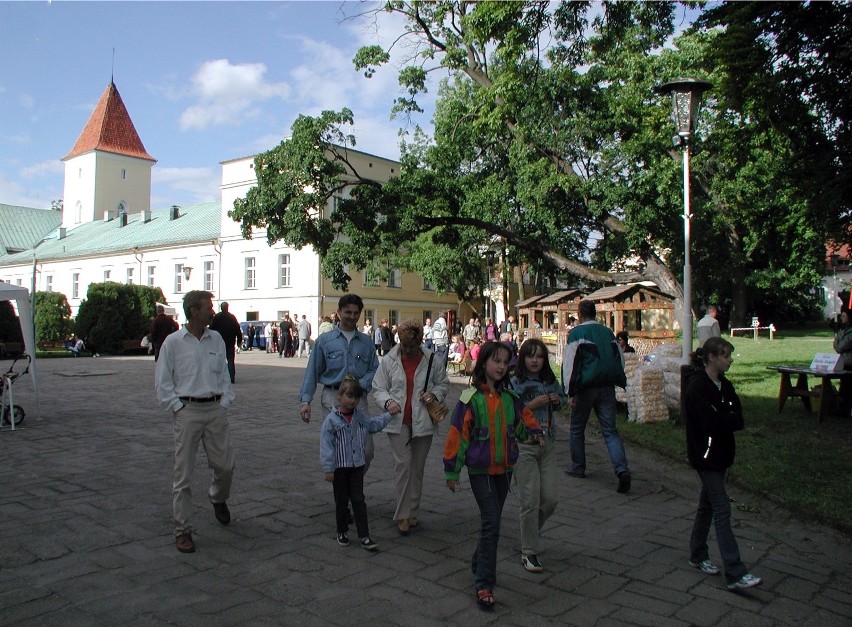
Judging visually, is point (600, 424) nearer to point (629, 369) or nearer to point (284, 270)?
point (629, 369)

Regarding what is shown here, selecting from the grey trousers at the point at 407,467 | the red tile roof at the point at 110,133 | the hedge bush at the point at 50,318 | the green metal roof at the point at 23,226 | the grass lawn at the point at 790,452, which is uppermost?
the red tile roof at the point at 110,133

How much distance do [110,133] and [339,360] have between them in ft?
257

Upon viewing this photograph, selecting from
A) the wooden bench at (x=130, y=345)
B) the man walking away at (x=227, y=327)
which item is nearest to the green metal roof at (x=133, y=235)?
the wooden bench at (x=130, y=345)

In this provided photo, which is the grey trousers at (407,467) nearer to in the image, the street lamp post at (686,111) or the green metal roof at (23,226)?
the street lamp post at (686,111)

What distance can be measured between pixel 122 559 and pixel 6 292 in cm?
753

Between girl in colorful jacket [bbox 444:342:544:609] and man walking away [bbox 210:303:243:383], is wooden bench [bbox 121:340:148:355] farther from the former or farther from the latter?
girl in colorful jacket [bbox 444:342:544:609]

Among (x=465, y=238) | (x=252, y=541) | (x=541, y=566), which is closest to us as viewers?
(x=541, y=566)

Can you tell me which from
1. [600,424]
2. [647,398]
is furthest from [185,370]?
[647,398]

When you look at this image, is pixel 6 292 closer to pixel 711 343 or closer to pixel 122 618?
pixel 122 618

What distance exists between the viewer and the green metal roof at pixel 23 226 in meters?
76.9

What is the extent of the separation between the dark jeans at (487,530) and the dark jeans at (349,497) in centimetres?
112

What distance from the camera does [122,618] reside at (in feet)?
13.4

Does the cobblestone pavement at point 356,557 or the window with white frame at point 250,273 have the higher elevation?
the window with white frame at point 250,273

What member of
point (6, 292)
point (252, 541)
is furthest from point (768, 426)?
point (6, 292)
